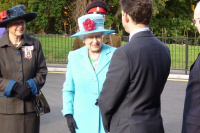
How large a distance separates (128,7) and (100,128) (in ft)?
4.62

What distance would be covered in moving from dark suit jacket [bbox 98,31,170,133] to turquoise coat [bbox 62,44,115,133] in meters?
0.87

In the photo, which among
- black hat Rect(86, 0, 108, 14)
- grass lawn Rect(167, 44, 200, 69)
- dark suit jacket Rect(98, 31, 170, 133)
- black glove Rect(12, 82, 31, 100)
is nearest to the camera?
dark suit jacket Rect(98, 31, 170, 133)

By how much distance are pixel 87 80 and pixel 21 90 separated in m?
0.87

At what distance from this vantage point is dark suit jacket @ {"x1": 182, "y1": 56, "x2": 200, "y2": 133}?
345 centimetres

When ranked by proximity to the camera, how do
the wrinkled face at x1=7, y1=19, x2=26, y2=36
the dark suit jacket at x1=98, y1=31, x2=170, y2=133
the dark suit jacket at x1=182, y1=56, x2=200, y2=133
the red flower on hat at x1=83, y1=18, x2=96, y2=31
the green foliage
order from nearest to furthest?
the dark suit jacket at x1=98, y1=31, x2=170, y2=133
the dark suit jacket at x1=182, y1=56, x2=200, y2=133
the red flower on hat at x1=83, y1=18, x2=96, y2=31
the wrinkled face at x1=7, y1=19, x2=26, y2=36
the green foliage

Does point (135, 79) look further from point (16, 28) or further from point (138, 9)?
point (16, 28)

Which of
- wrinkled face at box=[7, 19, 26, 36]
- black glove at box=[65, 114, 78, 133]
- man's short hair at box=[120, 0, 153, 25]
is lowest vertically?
black glove at box=[65, 114, 78, 133]

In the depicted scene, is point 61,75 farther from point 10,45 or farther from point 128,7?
point 128,7

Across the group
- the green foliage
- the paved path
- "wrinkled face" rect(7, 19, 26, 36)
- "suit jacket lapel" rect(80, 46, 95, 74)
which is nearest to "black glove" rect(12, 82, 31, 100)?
"wrinkled face" rect(7, 19, 26, 36)

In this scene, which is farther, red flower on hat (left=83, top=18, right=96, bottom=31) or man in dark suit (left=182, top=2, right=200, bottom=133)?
red flower on hat (left=83, top=18, right=96, bottom=31)

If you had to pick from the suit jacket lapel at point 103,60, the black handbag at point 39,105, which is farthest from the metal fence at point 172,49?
the suit jacket lapel at point 103,60

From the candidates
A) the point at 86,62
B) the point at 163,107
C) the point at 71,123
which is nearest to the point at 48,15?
the point at 163,107

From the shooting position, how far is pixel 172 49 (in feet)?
55.9

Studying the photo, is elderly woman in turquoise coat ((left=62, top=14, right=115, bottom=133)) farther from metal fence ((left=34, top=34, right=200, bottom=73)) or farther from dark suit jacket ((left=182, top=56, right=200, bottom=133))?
metal fence ((left=34, top=34, right=200, bottom=73))
